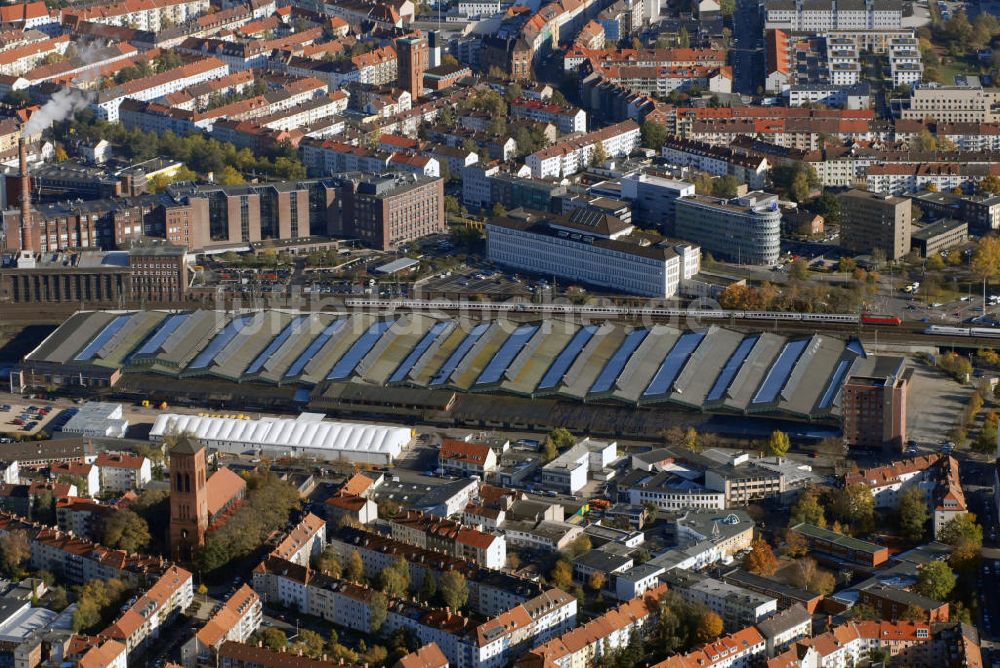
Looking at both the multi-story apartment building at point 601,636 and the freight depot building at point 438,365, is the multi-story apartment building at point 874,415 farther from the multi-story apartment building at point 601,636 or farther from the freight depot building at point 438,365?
the multi-story apartment building at point 601,636

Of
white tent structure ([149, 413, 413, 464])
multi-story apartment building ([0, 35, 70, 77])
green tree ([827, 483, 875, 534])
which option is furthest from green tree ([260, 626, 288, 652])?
multi-story apartment building ([0, 35, 70, 77])

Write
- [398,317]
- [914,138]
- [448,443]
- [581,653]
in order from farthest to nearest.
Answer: [914,138]
[398,317]
[448,443]
[581,653]

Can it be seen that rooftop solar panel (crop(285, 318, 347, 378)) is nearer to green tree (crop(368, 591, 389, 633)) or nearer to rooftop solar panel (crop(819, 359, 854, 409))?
rooftop solar panel (crop(819, 359, 854, 409))

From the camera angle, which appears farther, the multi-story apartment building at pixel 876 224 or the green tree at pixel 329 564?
the multi-story apartment building at pixel 876 224

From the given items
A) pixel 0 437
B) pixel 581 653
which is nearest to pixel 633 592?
pixel 581 653

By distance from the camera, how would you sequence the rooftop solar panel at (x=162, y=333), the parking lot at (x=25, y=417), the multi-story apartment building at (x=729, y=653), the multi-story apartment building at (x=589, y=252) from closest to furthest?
1. the multi-story apartment building at (x=729, y=653)
2. the parking lot at (x=25, y=417)
3. the rooftop solar panel at (x=162, y=333)
4. the multi-story apartment building at (x=589, y=252)

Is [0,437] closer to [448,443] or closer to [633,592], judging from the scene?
[448,443]

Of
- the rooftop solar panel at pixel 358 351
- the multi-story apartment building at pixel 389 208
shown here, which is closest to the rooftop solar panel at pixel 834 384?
the rooftop solar panel at pixel 358 351
